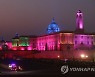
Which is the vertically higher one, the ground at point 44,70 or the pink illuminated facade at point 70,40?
the pink illuminated facade at point 70,40

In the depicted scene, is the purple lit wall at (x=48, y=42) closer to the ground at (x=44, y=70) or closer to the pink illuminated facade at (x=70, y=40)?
the pink illuminated facade at (x=70, y=40)

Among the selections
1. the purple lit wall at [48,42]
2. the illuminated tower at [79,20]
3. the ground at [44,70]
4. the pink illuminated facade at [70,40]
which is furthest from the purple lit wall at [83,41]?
the ground at [44,70]

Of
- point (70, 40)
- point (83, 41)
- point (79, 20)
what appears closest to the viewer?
point (70, 40)

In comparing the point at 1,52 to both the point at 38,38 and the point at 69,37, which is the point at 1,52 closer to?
the point at 69,37

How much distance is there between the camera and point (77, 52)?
124 metres

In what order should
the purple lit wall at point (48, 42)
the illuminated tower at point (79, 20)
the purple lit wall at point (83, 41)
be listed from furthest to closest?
the illuminated tower at point (79, 20) < the purple lit wall at point (48, 42) < the purple lit wall at point (83, 41)

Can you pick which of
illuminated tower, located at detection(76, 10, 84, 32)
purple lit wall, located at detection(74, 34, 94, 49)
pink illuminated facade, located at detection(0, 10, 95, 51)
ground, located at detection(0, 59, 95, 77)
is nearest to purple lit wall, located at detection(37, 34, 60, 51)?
pink illuminated facade, located at detection(0, 10, 95, 51)

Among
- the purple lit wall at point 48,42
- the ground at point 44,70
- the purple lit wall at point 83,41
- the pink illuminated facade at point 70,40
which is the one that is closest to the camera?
the ground at point 44,70

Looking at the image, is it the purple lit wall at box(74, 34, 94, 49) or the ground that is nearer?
the ground

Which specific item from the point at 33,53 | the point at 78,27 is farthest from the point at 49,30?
the point at 33,53

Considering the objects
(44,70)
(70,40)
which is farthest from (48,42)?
(44,70)

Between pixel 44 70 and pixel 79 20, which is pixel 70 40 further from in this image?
pixel 44 70

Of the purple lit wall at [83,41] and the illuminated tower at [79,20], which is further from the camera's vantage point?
the illuminated tower at [79,20]

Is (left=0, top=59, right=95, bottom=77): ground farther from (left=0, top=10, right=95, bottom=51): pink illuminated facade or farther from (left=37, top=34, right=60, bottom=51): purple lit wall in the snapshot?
(left=37, top=34, right=60, bottom=51): purple lit wall
